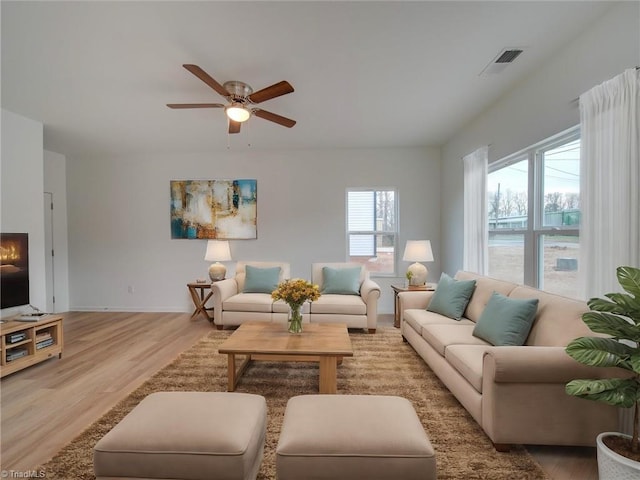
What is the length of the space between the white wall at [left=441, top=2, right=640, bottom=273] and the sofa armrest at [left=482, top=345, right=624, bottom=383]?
177 centimetres

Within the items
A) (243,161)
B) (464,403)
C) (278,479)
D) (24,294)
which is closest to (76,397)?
(24,294)

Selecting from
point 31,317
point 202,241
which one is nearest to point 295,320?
point 31,317

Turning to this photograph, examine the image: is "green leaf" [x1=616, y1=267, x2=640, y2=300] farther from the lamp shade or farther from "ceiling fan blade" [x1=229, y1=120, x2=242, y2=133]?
"ceiling fan blade" [x1=229, y1=120, x2=242, y2=133]

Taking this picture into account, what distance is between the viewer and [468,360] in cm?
197

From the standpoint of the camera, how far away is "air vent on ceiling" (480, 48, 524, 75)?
226cm

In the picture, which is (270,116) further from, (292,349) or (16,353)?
(16,353)

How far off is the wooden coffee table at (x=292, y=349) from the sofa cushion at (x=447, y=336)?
0.73 m

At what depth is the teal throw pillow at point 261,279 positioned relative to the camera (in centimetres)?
410

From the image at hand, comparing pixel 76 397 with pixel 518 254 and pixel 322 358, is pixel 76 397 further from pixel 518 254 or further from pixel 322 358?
pixel 518 254

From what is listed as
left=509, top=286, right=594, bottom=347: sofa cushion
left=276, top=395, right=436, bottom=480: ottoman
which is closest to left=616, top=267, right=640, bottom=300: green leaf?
left=509, top=286, right=594, bottom=347: sofa cushion

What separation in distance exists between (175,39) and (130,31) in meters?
0.29

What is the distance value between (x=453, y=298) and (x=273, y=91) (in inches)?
100

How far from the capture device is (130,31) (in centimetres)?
202

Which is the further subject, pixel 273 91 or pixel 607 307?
pixel 273 91
